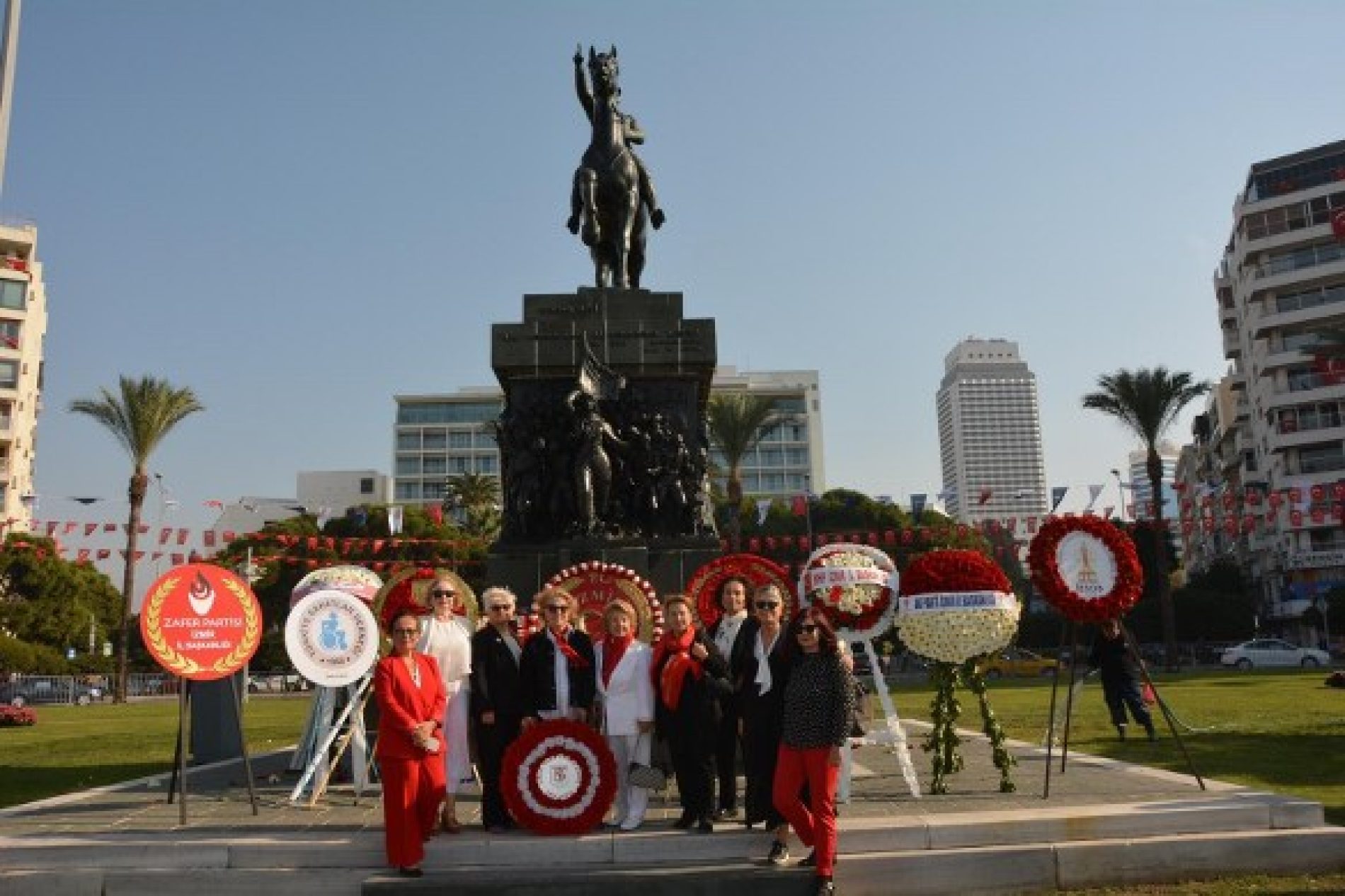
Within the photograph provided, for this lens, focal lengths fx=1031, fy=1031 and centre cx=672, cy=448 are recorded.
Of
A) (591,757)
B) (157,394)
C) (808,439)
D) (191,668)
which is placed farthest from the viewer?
(808,439)

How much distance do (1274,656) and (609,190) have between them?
1514 inches

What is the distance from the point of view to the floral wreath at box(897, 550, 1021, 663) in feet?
28.5

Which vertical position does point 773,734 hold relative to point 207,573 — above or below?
below

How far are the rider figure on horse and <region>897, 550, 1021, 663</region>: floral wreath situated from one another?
8.03 metres

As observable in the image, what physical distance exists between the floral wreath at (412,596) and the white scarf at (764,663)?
296 cm

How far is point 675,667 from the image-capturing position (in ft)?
25.1

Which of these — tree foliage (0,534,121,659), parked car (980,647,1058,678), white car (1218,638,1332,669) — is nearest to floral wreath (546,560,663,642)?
parked car (980,647,1058,678)

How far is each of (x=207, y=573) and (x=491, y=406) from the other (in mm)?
113374

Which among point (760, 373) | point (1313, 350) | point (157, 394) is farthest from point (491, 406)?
point (1313, 350)

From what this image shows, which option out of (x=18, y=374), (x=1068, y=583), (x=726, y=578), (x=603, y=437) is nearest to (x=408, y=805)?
(x=726, y=578)

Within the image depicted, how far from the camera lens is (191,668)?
8.60 m

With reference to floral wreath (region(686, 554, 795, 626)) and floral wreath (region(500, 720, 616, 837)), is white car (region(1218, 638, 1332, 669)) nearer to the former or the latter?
floral wreath (region(686, 554, 795, 626))

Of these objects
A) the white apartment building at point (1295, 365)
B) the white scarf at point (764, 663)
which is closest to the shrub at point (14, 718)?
the white scarf at point (764, 663)

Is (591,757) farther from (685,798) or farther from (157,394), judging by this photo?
(157,394)
